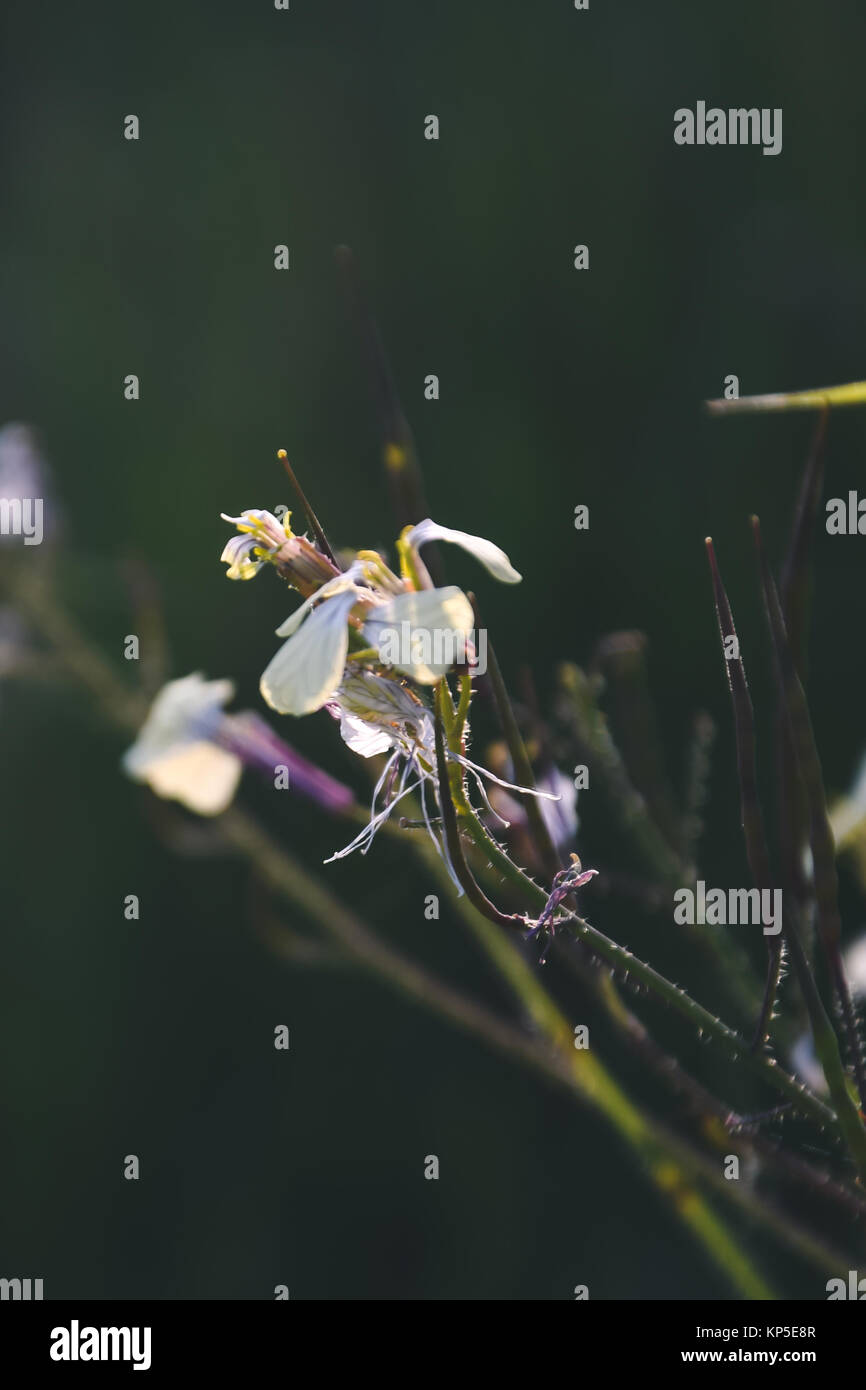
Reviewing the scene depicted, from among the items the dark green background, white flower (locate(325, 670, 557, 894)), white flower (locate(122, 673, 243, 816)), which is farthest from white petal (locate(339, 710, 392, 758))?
the dark green background

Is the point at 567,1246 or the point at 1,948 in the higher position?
the point at 1,948

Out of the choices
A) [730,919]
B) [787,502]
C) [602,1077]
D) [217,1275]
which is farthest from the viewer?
[217,1275]

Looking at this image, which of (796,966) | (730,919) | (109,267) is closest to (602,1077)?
(730,919)

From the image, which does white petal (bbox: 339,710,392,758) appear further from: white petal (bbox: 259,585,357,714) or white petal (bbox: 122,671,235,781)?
white petal (bbox: 122,671,235,781)

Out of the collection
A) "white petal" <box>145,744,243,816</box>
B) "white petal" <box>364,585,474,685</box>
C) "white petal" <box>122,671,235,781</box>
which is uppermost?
"white petal" <box>122,671,235,781</box>

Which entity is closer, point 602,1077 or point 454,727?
point 454,727

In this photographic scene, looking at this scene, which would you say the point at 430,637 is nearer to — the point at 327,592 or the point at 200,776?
the point at 327,592

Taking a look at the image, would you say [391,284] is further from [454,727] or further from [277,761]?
[454,727]
